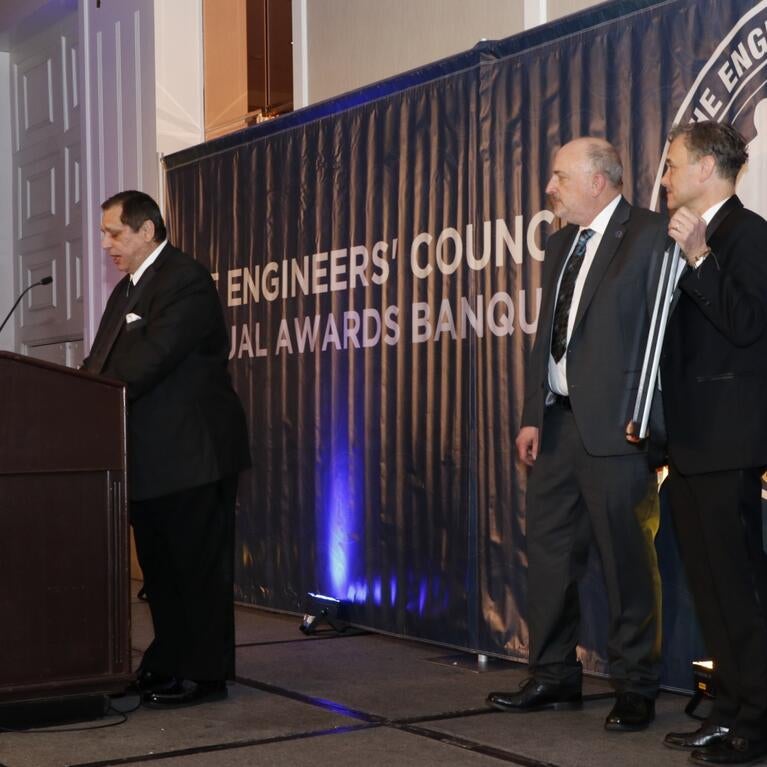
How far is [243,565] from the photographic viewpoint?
6.25m

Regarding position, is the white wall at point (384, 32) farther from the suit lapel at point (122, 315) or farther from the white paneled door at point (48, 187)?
the white paneled door at point (48, 187)

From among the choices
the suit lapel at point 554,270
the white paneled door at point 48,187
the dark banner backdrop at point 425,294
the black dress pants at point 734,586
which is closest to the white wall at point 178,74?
the dark banner backdrop at point 425,294

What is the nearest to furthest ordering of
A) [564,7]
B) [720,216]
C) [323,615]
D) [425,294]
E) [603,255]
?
[720,216]
[603,255]
[564,7]
[425,294]
[323,615]

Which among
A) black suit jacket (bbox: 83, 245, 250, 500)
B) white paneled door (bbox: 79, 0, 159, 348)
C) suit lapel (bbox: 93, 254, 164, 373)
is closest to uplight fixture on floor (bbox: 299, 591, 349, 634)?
black suit jacket (bbox: 83, 245, 250, 500)

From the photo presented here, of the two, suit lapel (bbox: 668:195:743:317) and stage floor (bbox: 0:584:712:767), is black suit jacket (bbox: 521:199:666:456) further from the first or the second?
stage floor (bbox: 0:584:712:767)

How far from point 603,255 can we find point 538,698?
130cm

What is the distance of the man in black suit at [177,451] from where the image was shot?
4012 millimetres

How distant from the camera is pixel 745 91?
385 cm

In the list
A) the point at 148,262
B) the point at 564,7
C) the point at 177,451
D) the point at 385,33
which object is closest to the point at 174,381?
the point at 177,451

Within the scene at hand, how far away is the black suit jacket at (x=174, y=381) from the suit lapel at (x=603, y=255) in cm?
115

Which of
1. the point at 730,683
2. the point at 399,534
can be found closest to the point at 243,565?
the point at 399,534

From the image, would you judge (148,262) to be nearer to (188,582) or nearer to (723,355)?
(188,582)

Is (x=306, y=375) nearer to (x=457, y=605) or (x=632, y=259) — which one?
(x=457, y=605)

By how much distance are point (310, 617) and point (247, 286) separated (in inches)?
65.9
